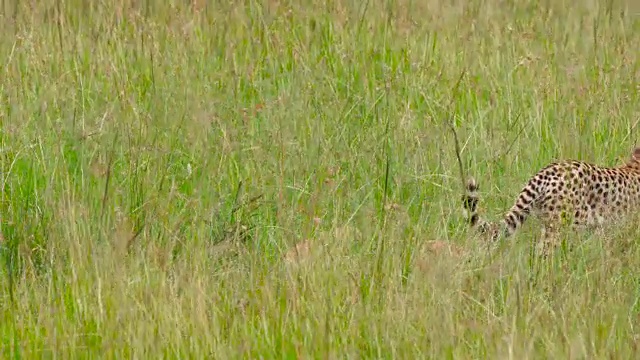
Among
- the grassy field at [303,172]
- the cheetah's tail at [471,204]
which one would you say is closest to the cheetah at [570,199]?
the cheetah's tail at [471,204]

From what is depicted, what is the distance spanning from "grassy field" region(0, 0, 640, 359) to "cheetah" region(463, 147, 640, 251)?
11 cm

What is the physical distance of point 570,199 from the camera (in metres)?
5.29

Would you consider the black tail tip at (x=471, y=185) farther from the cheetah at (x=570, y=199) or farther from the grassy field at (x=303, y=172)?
the grassy field at (x=303, y=172)

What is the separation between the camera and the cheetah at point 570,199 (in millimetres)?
5047

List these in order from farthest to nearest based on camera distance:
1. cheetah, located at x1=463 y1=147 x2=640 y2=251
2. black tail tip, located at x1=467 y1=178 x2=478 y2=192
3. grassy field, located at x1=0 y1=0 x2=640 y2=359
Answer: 1. cheetah, located at x1=463 y1=147 x2=640 y2=251
2. black tail tip, located at x1=467 y1=178 x2=478 y2=192
3. grassy field, located at x1=0 y1=0 x2=640 y2=359

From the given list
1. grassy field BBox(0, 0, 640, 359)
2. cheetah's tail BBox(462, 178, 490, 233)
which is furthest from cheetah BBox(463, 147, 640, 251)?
grassy field BBox(0, 0, 640, 359)

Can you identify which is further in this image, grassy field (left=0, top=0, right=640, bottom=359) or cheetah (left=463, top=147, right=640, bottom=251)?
cheetah (left=463, top=147, right=640, bottom=251)

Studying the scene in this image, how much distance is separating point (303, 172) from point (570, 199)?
98 cm

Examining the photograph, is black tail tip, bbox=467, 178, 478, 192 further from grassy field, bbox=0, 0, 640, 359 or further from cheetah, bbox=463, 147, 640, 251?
grassy field, bbox=0, 0, 640, 359

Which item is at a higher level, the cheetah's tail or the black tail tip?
the black tail tip

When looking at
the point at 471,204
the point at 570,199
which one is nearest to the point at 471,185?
the point at 471,204

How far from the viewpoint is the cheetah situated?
505cm

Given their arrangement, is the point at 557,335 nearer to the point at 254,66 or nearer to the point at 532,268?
the point at 532,268

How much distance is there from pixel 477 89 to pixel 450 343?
8.90ft
